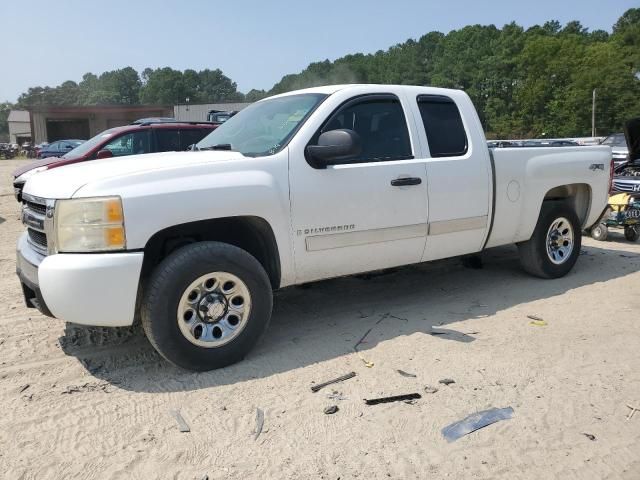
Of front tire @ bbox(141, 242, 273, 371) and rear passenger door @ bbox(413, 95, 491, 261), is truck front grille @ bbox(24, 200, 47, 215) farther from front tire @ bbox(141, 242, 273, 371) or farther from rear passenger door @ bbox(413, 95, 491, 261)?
rear passenger door @ bbox(413, 95, 491, 261)

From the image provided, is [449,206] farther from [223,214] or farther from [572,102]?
[572,102]

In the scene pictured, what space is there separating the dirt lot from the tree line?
2154cm

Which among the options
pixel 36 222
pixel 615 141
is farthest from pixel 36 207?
pixel 615 141

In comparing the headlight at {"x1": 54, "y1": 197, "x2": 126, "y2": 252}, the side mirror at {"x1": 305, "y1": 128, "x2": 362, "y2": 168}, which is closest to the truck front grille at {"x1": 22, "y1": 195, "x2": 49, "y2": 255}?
the headlight at {"x1": 54, "y1": 197, "x2": 126, "y2": 252}

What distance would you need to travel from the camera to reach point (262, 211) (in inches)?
153

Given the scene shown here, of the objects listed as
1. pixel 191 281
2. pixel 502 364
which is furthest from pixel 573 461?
pixel 191 281

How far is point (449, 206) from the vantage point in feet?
15.9

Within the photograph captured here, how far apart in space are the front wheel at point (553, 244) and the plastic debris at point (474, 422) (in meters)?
2.95

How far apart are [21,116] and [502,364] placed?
89.8 metres


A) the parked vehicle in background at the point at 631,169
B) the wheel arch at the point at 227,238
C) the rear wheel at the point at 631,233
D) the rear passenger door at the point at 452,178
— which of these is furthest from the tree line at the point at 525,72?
the wheel arch at the point at 227,238

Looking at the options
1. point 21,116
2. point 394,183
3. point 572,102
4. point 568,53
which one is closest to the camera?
point 394,183

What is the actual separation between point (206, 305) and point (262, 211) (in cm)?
73

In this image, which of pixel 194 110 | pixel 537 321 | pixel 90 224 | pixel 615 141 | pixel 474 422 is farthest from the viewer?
pixel 194 110

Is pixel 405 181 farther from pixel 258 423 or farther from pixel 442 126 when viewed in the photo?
pixel 258 423
